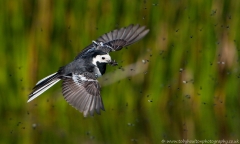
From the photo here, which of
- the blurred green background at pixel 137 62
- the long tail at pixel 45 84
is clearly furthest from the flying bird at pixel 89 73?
the blurred green background at pixel 137 62

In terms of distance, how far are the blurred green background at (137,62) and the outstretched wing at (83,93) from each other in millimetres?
1993

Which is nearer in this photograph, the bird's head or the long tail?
the bird's head

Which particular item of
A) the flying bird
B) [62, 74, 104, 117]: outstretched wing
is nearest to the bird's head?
the flying bird

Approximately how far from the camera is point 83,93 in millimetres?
10945

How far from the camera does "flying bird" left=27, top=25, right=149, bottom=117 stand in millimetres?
10805

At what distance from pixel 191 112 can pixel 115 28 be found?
1501 mm

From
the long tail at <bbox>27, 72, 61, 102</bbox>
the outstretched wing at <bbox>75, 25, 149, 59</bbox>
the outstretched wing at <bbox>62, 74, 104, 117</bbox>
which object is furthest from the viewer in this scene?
the outstretched wing at <bbox>75, 25, 149, 59</bbox>

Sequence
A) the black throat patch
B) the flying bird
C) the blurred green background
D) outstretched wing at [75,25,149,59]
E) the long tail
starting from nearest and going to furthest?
the flying bird, the black throat patch, the long tail, outstretched wing at [75,25,149,59], the blurred green background

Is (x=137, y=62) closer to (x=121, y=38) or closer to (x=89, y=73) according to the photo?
(x=121, y=38)

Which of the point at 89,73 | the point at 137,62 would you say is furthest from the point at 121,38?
the point at 137,62

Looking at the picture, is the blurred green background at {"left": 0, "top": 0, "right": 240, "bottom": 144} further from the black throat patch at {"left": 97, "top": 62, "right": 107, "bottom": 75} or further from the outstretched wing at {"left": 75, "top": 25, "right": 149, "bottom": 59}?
the black throat patch at {"left": 97, "top": 62, "right": 107, "bottom": 75}

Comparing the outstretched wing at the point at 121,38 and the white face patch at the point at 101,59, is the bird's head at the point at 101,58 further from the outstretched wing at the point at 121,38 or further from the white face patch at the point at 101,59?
the outstretched wing at the point at 121,38

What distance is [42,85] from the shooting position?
456 inches

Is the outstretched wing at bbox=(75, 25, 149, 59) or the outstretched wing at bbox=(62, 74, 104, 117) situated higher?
the outstretched wing at bbox=(75, 25, 149, 59)
